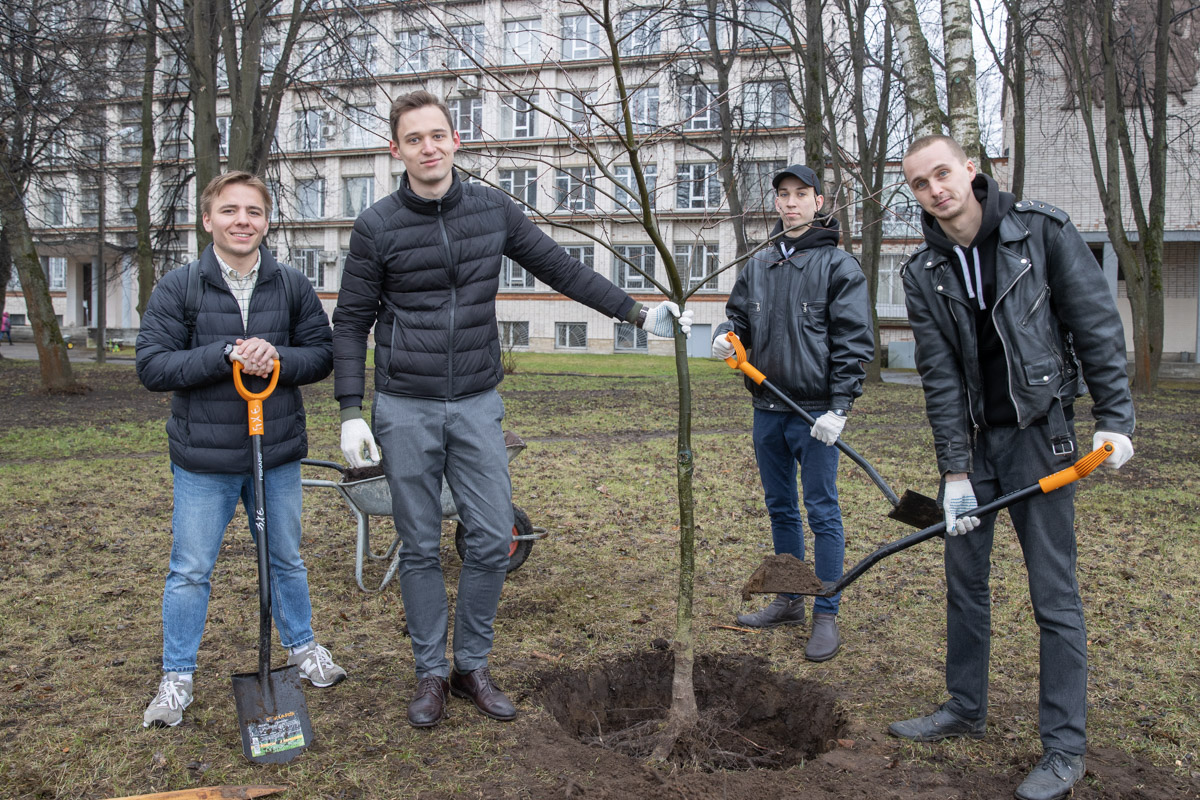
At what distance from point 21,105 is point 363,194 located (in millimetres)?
24930

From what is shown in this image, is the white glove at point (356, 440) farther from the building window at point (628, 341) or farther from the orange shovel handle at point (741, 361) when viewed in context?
the building window at point (628, 341)

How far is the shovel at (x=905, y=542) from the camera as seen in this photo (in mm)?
2684

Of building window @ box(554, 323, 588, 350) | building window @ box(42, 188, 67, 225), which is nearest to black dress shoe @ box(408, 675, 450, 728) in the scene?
building window @ box(42, 188, 67, 225)

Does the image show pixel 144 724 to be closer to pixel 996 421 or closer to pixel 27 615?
pixel 27 615

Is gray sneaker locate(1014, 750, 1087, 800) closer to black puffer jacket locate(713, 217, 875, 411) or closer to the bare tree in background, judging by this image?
black puffer jacket locate(713, 217, 875, 411)

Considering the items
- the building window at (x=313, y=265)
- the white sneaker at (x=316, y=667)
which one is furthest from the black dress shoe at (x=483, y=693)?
the building window at (x=313, y=265)

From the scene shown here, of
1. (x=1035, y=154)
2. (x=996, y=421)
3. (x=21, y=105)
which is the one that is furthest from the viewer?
(x=1035, y=154)

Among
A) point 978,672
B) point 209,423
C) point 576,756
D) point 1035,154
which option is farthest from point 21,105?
point 1035,154

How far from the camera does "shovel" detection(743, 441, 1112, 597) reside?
8.80 feet

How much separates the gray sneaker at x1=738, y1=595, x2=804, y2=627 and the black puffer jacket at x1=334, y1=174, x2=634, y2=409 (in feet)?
5.60

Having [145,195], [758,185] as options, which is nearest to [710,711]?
[758,185]

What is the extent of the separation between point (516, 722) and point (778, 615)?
1.52m

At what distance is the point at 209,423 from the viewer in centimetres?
324

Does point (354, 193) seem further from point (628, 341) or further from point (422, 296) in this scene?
point (422, 296)
